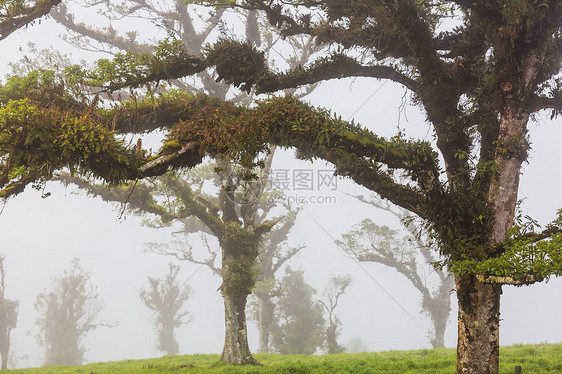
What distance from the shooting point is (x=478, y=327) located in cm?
883

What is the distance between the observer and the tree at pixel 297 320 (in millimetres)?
31391

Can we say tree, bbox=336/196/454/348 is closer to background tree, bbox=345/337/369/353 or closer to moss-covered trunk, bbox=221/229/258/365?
moss-covered trunk, bbox=221/229/258/365

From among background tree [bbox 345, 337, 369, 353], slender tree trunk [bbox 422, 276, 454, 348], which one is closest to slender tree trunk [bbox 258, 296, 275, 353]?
slender tree trunk [bbox 422, 276, 454, 348]

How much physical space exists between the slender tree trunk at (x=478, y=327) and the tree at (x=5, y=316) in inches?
1322

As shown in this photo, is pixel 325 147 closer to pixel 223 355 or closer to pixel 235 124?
pixel 235 124

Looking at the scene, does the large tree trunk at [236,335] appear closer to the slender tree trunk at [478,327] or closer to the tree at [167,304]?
the slender tree trunk at [478,327]

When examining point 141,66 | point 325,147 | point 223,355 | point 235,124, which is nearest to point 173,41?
point 141,66

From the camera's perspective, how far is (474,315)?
8.91 m

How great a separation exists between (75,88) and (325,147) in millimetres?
6788

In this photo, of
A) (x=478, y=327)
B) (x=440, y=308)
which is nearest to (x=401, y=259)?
(x=440, y=308)

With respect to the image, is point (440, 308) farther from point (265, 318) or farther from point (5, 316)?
point (5, 316)

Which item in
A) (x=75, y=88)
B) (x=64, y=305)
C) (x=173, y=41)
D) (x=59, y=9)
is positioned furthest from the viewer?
(x=64, y=305)

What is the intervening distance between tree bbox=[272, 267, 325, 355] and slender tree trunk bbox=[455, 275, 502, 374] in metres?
22.2

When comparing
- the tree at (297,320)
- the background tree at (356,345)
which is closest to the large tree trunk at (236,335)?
the tree at (297,320)
